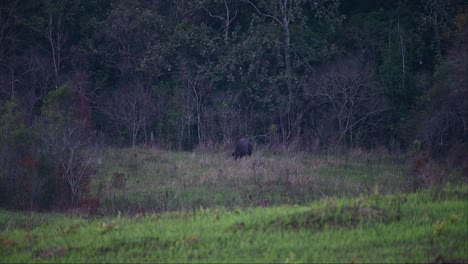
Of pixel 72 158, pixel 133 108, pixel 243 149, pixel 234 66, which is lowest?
pixel 243 149

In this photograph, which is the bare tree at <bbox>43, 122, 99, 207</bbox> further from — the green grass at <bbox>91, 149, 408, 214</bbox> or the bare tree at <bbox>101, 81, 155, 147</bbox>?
the bare tree at <bbox>101, 81, 155, 147</bbox>

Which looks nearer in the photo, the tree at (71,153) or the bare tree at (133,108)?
the tree at (71,153)

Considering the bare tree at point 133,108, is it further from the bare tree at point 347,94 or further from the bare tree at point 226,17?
the bare tree at point 347,94

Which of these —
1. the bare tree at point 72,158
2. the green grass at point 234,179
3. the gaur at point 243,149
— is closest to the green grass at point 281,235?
the green grass at point 234,179

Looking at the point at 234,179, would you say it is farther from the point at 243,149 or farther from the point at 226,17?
the point at 226,17

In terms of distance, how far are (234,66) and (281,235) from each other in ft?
65.1

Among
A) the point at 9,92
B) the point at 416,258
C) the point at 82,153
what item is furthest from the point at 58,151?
the point at 9,92

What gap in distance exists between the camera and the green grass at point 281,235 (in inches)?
315

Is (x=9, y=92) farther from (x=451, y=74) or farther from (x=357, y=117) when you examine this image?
(x=451, y=74)

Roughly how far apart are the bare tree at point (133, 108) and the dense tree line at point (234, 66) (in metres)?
0.07

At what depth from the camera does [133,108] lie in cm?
2819

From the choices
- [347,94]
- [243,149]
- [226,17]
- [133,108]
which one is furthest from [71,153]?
[226,17]

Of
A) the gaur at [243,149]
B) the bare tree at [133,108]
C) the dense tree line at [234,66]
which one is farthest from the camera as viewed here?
the bare tree at [133,108]

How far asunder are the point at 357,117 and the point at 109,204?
50.0 feet
